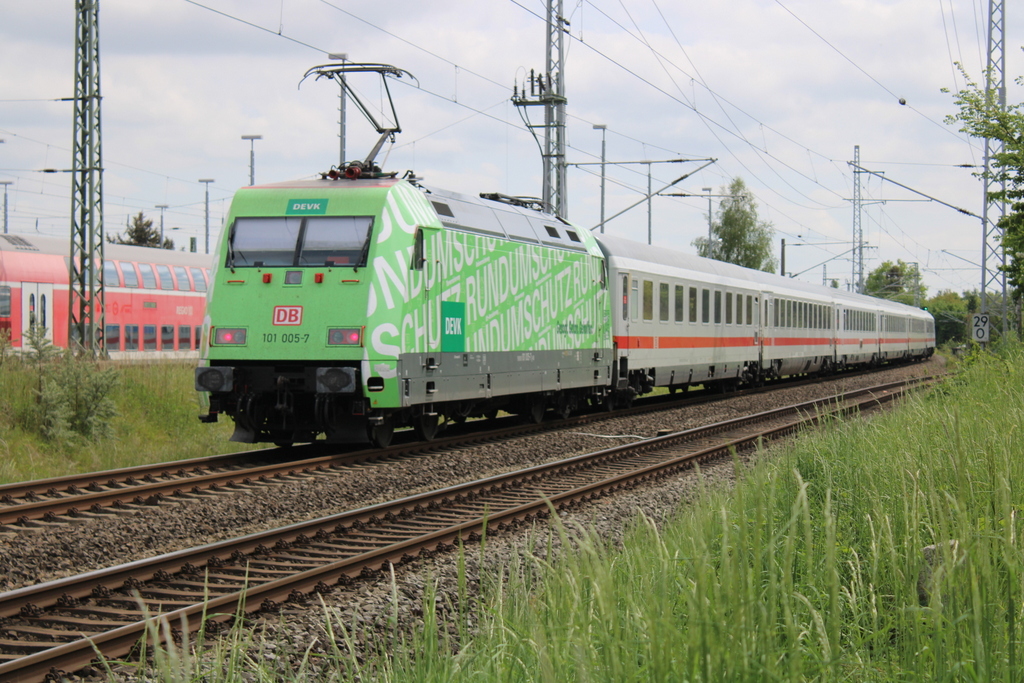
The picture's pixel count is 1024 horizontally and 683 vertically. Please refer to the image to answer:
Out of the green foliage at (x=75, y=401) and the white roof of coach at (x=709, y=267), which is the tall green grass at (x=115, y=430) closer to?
the green foliage at (x=75, y=401)

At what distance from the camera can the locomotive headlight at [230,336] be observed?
40.9ft

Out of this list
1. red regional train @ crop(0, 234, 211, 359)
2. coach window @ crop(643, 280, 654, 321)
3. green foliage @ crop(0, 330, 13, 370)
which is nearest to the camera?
green foliage @ crop(0, 330, 13, 370)

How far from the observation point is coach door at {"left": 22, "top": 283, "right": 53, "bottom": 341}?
25094mm

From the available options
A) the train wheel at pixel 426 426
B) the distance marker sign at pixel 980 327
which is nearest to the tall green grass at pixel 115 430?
the train wheel at pixel 426 426

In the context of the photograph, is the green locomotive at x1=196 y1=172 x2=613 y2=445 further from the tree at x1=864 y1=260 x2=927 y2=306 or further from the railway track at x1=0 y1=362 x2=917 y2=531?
the tree at x1=864 y1=260 x2=927 y2=306

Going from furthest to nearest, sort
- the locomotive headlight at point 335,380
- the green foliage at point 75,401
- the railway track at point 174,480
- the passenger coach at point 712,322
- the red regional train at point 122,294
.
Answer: the red regional train at point 122,294 < the passenger coach at point 712,322 < the green foliage at point 75,401 < the locomotive headlight at point 335,380 < the railway track at point 174,480

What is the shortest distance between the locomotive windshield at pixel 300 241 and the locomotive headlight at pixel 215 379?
1386 millimetres

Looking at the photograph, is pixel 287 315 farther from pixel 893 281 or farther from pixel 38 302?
pixel 893 281

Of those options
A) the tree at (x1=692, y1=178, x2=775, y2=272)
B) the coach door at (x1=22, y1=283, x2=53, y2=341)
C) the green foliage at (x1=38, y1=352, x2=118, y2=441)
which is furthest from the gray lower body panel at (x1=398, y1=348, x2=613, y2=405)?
the tree at (x1=692, y1=178, x2=775, y2=272)

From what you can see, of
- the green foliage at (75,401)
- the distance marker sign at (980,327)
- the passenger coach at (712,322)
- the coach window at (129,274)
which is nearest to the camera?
the green foliage at (75,401)

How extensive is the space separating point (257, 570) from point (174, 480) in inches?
145

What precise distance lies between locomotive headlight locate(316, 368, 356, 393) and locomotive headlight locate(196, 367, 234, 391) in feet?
3.67

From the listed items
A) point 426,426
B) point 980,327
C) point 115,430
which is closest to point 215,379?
point 115,430

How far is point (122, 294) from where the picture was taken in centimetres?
2853
